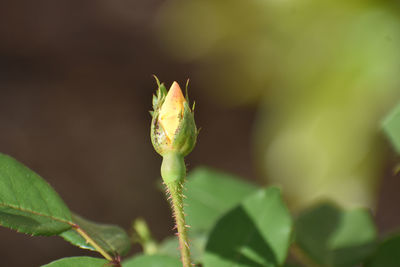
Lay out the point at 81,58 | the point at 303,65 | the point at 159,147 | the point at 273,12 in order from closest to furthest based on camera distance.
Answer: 1. the point at 159,147
2. the point at 303,65
3. the point at 273,12
4. the point at 81,58

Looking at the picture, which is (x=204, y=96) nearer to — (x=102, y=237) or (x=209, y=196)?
(x=209, y=196)

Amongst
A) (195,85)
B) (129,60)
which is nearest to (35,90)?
(129,60)

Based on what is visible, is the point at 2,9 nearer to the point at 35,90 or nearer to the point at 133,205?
the point at 35,90

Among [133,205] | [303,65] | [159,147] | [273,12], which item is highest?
[273,12]

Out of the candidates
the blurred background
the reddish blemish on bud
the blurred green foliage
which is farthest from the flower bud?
the blurred green foliage

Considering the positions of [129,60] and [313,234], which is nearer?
[313,234]

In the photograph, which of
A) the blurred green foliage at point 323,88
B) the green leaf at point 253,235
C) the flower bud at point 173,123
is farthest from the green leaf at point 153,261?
the blurred green foliage at point 323,88
